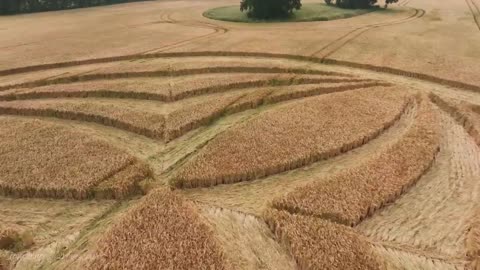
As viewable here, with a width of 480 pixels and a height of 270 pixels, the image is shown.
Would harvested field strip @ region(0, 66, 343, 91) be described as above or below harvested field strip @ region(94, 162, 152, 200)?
above

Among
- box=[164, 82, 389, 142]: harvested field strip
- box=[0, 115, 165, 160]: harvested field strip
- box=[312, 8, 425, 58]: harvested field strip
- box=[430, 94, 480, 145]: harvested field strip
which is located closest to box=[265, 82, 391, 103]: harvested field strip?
box=[164, 82, 389, 142]: harvested field strip

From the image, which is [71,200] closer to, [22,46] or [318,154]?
[318,154]

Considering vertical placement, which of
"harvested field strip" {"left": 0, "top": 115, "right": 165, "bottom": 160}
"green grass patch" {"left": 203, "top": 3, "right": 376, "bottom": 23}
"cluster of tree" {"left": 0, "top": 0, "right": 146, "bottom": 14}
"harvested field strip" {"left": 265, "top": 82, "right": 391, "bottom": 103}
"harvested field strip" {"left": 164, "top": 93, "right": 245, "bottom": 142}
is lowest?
"harvested field strip" {"left": 0, "top": 115, "right": 165, "bottom": 160}

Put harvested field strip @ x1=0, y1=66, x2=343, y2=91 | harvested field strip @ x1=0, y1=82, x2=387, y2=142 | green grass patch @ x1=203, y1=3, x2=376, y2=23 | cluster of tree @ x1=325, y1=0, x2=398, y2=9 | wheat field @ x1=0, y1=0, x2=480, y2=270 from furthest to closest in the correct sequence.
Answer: cluster of tree @ x1=325, y1=0, x2=398, y2=9
green grass patch @ x1=203, y1=3, x2=376, y2=23
harvested field strip @ x1=0, y1=66, x2=343, y2=91
harvested field strip @ x1=0, y1=82, x2=387, y2=142
wheat field @ x1=0, y1=0, x2=480, y2=270

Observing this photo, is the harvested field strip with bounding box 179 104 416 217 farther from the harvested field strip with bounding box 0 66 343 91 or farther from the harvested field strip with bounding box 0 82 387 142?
the harvested field strip with bounding box 0 66 343 91

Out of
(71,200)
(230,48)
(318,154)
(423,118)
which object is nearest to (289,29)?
(230,48)

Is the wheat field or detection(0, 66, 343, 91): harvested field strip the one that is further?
detection(0, 66, 343, 91): harvested field strip

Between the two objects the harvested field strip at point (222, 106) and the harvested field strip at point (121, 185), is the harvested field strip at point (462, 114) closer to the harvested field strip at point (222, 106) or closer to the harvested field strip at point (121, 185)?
the harvested field strip at point (222, 106)

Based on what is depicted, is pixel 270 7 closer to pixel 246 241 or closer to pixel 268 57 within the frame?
pixel 268 57
